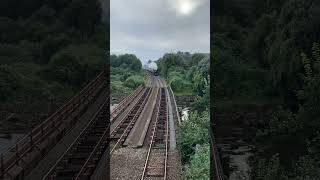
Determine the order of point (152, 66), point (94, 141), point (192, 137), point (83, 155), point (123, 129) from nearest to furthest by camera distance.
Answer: point (83, 155) < point (94, 141) < point (192, 137) < point (123, 129) < point (152, 66)

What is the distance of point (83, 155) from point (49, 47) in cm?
1728

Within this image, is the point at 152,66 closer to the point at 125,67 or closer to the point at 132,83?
the point at 125,67

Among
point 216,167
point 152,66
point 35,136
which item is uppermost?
point 152,66

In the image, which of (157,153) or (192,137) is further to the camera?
(192,137)

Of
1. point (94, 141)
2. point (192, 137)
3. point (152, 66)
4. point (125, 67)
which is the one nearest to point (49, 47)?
point (94, 141)

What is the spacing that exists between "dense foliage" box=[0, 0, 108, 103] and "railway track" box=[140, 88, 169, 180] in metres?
5.63

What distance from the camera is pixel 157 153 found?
1725cm

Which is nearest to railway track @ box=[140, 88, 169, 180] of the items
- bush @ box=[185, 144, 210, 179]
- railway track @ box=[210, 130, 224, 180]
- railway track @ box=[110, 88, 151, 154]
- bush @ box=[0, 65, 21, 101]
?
bush @ box=[185, 144, 210, 179]

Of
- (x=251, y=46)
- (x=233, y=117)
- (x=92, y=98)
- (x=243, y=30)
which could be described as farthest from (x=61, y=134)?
(x=243, y=30)

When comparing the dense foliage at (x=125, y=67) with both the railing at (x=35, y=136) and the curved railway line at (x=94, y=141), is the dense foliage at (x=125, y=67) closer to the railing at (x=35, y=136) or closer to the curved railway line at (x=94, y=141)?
the curved railway line at (x=94, y=141)

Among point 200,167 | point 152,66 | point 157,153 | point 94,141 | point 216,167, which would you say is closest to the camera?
point 216,167

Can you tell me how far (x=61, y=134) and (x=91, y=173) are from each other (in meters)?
3.13

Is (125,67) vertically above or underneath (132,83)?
above

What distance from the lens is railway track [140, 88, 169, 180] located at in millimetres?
14312
